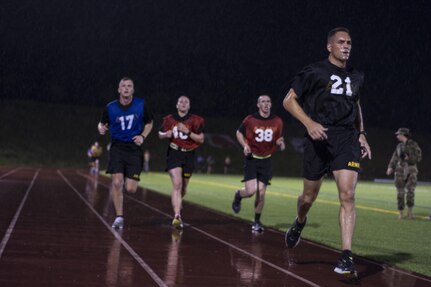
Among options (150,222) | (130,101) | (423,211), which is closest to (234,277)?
(130,101)

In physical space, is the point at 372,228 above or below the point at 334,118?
below

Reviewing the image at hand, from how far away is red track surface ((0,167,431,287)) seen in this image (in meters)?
6.71

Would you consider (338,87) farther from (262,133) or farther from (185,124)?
(185,124)

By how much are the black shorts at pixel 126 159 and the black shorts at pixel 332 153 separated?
178 inches

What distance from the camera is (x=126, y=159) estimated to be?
1148cm

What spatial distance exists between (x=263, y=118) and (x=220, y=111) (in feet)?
214

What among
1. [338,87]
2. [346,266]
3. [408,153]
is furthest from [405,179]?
[346,266]

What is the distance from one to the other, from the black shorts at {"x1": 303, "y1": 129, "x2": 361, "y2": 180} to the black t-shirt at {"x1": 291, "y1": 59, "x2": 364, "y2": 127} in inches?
5.7

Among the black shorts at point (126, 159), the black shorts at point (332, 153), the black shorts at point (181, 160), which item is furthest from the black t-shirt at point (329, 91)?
the black shorts at point (181, 160)

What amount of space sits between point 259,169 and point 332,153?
4.69 metres

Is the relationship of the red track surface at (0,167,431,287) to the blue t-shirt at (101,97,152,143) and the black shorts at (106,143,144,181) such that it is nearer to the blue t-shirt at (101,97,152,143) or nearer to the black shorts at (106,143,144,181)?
the black shorts at (106,143,144,181)

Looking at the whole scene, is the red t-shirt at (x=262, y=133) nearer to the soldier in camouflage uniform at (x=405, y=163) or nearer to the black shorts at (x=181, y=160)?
the black shorts at (x=181, y=160)

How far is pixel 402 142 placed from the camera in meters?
15.5

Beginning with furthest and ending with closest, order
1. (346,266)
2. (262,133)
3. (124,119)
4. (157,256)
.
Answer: (262,133) → (124,119) → (157,256) → (346,266)
